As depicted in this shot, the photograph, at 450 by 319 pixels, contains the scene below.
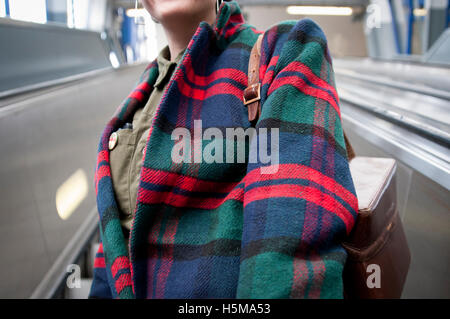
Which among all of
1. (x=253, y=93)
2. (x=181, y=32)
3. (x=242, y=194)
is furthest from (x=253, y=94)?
(x=181, y=32)

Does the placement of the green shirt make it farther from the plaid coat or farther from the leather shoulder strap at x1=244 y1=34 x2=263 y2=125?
the leather shoulder strap at x1=244 y1=34 x2=263 y2=125

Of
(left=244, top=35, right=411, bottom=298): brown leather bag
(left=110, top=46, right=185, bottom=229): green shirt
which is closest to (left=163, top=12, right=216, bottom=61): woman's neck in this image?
(left=110, top=46, right=185, bottom=229): green shirt

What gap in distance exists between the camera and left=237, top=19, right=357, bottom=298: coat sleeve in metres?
0.57

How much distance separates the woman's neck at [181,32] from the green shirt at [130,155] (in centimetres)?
3

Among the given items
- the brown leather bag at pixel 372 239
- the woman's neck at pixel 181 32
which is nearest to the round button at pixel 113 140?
the woman's neck at pixel 181 32

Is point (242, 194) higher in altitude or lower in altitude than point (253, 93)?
lower

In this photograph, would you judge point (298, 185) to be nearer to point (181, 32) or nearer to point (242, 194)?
point (242, 194)

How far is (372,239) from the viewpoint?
2.34 feet

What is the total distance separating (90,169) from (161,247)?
1.79m

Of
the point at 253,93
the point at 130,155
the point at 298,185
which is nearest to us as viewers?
the point at 298,185

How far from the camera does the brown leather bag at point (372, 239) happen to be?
0.67m

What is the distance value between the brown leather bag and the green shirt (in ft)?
1.03

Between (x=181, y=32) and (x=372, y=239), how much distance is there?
0.74 meters
